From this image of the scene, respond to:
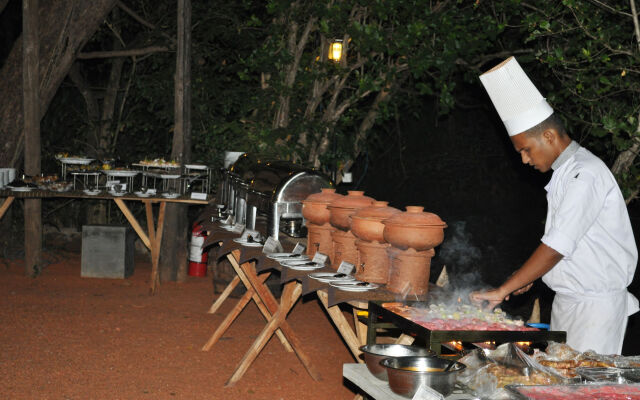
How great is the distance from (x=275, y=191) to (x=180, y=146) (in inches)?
143

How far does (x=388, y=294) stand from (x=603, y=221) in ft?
3.58

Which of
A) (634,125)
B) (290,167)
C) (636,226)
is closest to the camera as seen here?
(634,125)

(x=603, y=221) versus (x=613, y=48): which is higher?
(x=613, y=48)

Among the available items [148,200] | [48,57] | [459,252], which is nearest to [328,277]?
[148,200]

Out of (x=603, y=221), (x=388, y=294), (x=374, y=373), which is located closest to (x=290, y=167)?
(x=388, y=294)

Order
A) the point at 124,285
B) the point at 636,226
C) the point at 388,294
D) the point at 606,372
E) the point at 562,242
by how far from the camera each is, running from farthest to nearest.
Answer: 1. the point at 636,226
2. the point at 124,285
3. the point at 388,294
4. the point at 562,242
5. the point at 606,372

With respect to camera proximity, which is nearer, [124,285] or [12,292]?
[12,292]

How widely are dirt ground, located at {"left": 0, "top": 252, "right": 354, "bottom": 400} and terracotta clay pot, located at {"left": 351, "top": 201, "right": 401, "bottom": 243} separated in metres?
1.67

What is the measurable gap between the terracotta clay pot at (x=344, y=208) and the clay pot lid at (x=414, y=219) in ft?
1.65

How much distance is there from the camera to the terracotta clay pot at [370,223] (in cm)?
361

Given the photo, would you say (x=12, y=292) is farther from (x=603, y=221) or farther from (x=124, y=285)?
(x=603, y=221)

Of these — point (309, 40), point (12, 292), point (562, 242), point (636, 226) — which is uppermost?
point (309, 40)

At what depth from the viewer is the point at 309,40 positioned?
8.86m

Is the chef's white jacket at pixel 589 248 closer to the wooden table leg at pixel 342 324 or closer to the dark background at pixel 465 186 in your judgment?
the wooden table leg at pixel 342 324
